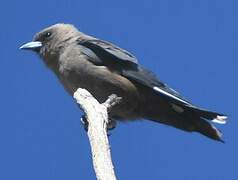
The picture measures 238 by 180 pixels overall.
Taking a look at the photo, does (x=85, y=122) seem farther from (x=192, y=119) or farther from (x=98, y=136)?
(x=192, y=119)

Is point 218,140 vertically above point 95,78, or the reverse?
point 95,78

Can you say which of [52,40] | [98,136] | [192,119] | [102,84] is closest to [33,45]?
[52,40]

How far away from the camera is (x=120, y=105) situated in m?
6.63

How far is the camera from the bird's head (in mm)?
7352

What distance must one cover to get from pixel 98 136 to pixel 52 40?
3291mm

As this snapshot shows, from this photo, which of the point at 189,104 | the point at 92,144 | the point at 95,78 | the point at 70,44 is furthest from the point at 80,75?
the point at 92,144

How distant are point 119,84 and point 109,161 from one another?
2775 millimetres

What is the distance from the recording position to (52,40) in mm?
7551

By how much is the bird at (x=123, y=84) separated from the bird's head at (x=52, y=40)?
0.12 m

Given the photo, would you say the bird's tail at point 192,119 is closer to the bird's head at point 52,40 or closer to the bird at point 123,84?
the bird at point 123,84

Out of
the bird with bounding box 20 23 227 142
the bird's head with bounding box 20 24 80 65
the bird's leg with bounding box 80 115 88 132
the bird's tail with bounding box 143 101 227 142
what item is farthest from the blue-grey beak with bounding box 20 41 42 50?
the bird's leg with bounding box 80 115 88 132

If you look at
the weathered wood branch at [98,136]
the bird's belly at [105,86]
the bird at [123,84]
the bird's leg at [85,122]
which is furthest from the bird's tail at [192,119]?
the weathered wood branch at [98,136]

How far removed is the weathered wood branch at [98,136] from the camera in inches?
154

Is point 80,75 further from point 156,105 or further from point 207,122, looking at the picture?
point 207,122
